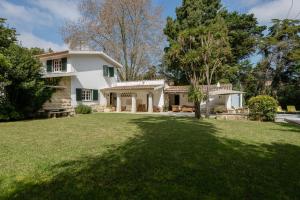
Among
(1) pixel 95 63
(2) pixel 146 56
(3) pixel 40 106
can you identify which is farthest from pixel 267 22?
(3) pixel 40 106

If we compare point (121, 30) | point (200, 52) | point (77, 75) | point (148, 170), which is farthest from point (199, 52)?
point (121, 30)

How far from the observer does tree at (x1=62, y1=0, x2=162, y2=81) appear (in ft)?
109

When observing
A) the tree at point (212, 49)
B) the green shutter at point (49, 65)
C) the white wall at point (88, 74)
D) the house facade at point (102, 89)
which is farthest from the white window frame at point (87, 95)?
the tree at point (212, 49)

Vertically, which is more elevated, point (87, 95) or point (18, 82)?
point (18, 82)

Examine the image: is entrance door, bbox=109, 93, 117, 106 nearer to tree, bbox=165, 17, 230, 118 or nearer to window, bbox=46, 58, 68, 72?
window, bbox=46, 58, 68, 72

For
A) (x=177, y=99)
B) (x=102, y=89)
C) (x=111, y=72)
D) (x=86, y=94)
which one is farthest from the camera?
(x=177, y=99)

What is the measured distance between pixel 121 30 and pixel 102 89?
11701 millimetres

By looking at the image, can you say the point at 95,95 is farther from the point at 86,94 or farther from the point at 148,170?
the point at 148,170

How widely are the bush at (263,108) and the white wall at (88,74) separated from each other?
16132mm

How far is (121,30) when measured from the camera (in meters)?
34.1

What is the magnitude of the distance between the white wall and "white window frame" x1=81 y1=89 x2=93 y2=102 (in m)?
0.36

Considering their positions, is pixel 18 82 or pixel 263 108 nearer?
pixel 18 82

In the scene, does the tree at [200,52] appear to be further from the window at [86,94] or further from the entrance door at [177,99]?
the window at [86,94]

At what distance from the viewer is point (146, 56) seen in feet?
115
